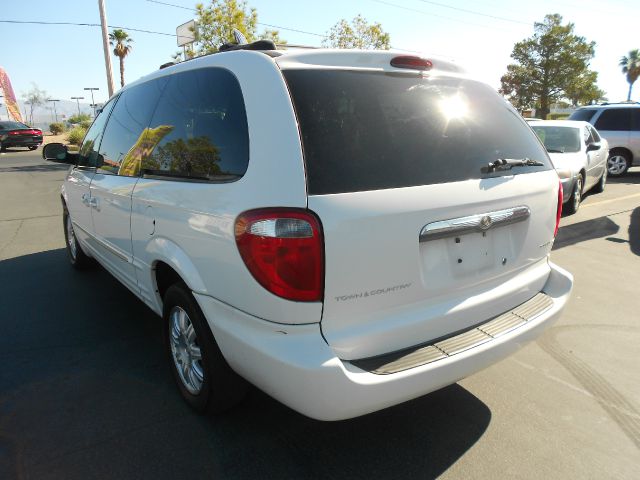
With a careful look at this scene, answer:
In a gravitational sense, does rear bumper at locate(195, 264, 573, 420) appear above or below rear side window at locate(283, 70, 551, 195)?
below

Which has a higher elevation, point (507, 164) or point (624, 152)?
point (507, 164)

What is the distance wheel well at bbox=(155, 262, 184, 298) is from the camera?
108 inches

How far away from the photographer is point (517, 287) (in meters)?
2.54

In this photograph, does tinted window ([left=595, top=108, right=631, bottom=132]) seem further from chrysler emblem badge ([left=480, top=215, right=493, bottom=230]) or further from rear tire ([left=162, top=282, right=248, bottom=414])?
rear tire ([left=162, top=282, right=248, bottom=414])

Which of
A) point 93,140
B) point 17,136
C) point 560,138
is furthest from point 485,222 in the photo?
point 17,136

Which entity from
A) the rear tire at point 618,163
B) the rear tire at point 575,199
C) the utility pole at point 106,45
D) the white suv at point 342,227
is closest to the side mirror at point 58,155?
the white suv at point 342,227

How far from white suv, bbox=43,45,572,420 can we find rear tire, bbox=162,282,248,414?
0.01 metres

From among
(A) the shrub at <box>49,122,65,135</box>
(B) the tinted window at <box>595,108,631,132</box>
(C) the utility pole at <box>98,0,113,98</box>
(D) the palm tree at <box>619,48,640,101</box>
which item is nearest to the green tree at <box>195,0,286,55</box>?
(C) the utility pole at <box>98,0,113,98</box>

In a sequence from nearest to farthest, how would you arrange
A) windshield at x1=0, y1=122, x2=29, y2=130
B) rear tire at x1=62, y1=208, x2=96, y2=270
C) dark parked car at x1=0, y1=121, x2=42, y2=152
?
rear tire at x1=62, y1=208, x2=96, y2=270 → dark parked car at x1=0, y1=121, x2=42, y2=152 → windshield at x1=0, y1=122, x2=29, y2=130

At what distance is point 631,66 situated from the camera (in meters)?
74.3

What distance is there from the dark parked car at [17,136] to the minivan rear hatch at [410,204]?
29.9 m

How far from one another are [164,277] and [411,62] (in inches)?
74.1

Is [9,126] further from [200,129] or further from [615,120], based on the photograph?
[200,129]

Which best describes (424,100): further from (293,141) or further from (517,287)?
(517,287)
